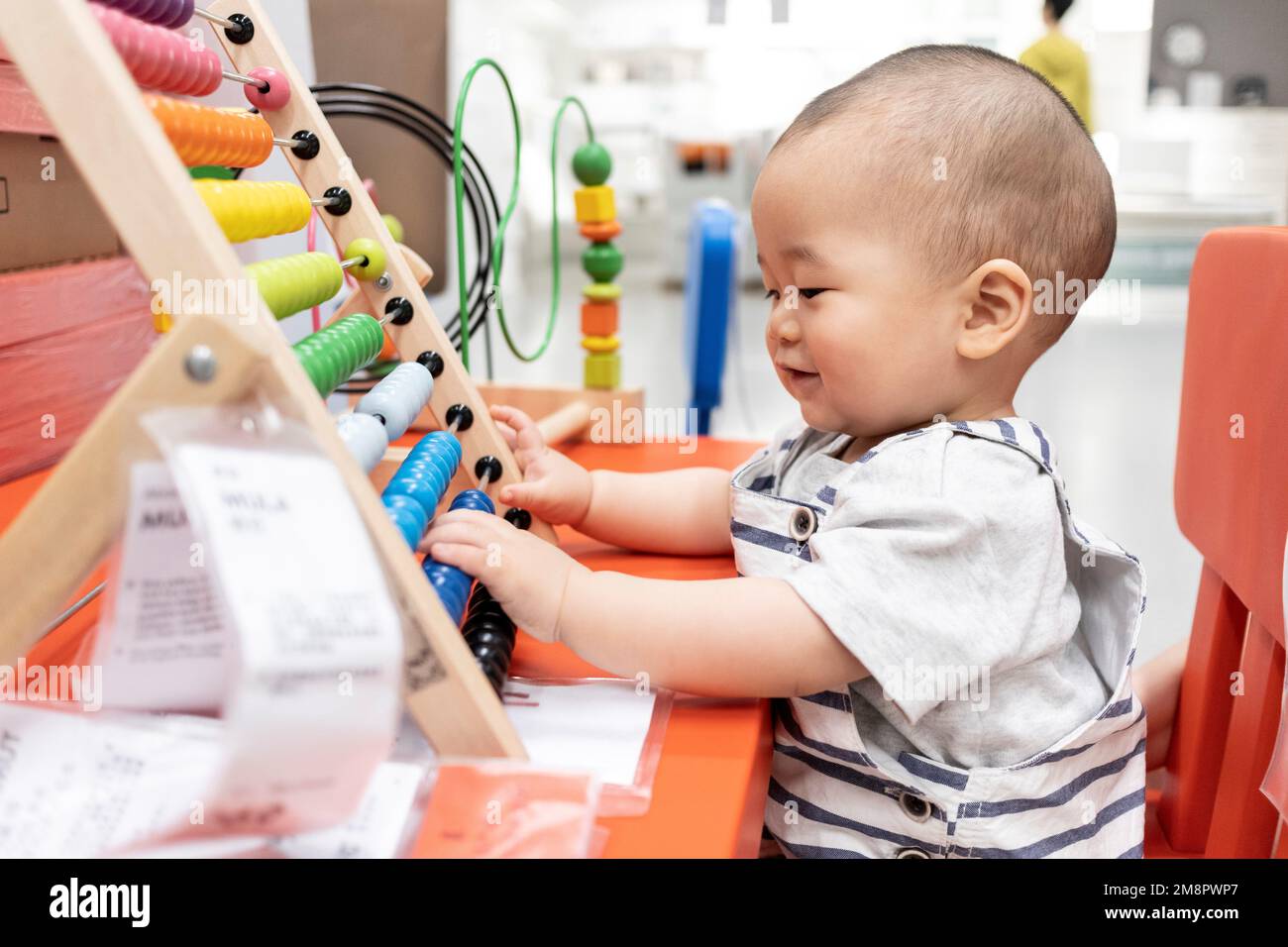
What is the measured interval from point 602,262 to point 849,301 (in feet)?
2.36

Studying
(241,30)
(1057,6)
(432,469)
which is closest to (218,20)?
(241,30)

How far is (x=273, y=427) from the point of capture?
448mm

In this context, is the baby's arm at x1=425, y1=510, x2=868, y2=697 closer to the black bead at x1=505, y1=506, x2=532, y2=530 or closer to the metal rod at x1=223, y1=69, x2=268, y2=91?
the black bead at x1=505, y1=506, x2=532, y2=530

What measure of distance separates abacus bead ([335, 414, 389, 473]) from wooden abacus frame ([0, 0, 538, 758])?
0.14 metres

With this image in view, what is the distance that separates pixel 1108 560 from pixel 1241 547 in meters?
0.10

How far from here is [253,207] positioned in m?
0.68

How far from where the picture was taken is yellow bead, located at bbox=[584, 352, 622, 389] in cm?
135

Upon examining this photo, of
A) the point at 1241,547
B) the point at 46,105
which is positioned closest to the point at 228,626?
the point at 46,105

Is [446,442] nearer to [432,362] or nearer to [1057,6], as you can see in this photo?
[432,362]

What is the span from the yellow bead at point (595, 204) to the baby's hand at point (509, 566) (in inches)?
31.7

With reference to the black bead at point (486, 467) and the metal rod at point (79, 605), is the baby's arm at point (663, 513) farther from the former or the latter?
the metal rod at point (79, 605)

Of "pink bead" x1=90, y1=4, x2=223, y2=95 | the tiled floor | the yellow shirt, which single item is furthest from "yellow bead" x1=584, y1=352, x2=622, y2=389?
the yellow shirt

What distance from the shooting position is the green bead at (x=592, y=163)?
1356 millimetres
